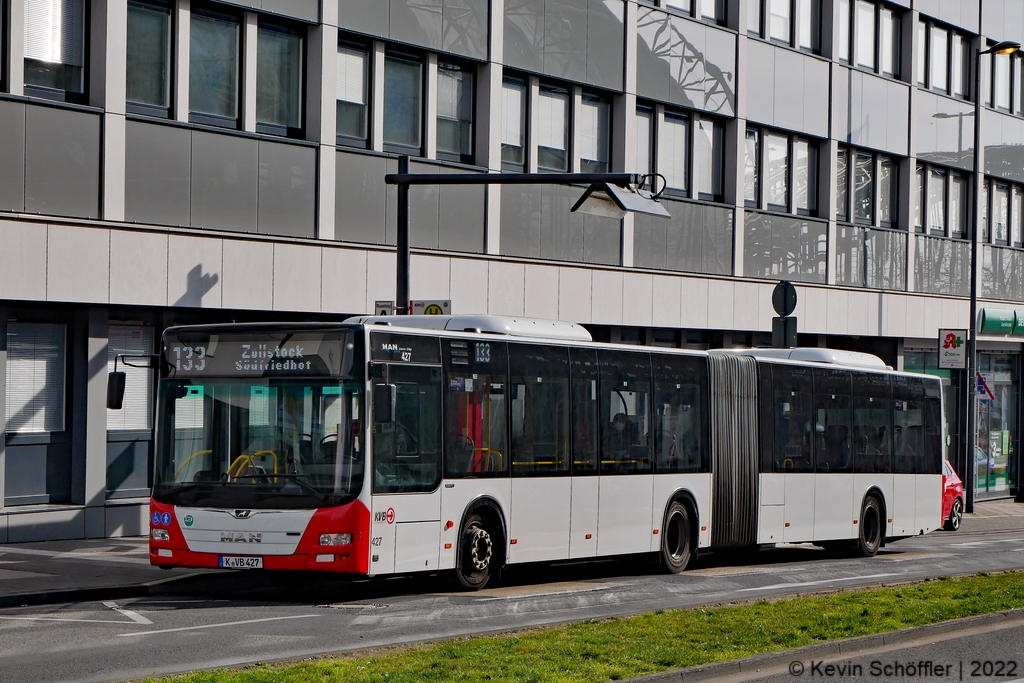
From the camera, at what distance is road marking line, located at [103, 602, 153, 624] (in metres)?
12.0

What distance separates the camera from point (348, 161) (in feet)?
71.9

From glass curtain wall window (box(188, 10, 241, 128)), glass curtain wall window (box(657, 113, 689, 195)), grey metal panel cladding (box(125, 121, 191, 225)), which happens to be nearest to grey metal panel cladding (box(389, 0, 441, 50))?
glass curtain wall window (box(188, 10, 241, 128))

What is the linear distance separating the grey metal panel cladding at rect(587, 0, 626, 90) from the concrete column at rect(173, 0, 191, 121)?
28.8 ft

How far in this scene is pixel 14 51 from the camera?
58.4 ft

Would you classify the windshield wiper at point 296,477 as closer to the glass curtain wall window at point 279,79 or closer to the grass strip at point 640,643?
the grass strip at point 640,643

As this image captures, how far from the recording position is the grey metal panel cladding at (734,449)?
61.8 ft

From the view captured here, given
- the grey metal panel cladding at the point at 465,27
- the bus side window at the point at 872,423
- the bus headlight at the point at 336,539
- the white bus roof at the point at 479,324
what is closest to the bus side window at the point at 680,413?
the white bus roof at the point at 479,324

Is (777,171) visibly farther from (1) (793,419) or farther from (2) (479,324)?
(2) (479,324)

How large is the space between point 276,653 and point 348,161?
1285 centimetres

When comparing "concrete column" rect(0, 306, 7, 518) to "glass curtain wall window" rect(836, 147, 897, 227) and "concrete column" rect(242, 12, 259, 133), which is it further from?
"glass curtain wall window" rect(836, 147, 897, 227)

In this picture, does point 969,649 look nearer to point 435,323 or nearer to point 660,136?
point 435,323

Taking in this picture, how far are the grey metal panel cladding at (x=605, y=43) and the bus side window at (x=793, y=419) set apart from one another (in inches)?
328

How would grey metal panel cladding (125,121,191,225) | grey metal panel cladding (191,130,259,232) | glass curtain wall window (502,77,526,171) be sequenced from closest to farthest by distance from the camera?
1. grey metal panel cladding (125,121,191,225)
2. grey metal panel cladding (191,130,259,232)
3. glass curtain wall window (502,77,526,171)

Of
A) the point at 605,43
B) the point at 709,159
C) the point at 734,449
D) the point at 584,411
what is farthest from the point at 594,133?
the point at 584,411
